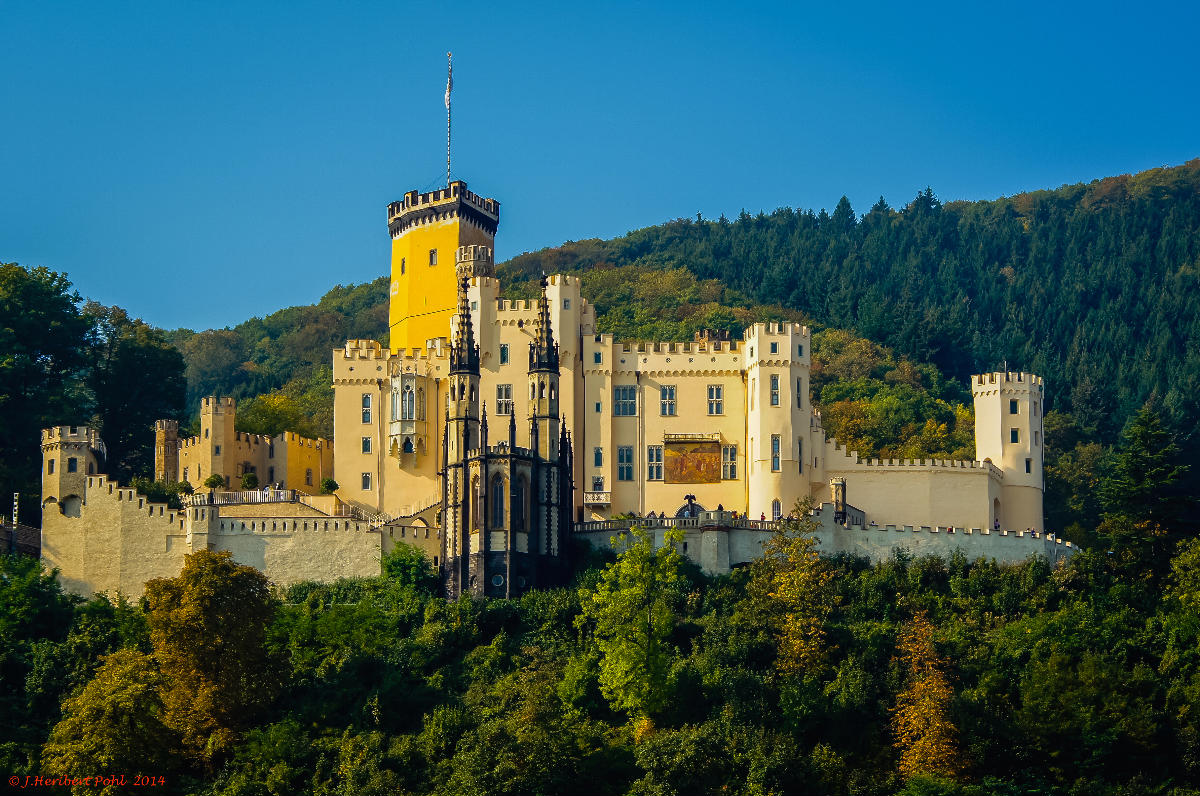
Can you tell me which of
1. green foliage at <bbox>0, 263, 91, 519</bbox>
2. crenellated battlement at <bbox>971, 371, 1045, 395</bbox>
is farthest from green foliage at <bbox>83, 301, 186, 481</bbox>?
crenellated battlement at <bbox>971, 371, 1045, 395</bbox>

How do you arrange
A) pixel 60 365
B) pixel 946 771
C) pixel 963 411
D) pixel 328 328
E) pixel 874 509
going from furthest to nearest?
pixel 328 328
pixel 963 411
pixel 60 365
pixel 874 509
pixel 946 771

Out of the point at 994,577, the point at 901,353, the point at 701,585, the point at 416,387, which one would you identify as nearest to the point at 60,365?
the point at 416,387

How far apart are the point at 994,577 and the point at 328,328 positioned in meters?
74.3

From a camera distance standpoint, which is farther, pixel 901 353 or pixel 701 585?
pixel 901 353

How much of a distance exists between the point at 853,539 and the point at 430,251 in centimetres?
2259

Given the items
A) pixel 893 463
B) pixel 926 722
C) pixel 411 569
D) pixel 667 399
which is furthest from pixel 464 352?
pixel 926 722

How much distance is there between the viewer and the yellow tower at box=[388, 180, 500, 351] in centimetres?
7962

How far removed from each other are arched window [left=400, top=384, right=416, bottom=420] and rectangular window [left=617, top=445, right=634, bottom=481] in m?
7.89

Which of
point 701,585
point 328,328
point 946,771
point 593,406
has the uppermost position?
point 328,328

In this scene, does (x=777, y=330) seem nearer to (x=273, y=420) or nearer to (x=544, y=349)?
(x=544, y=349)

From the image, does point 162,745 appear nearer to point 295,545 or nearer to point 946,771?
point 295,545

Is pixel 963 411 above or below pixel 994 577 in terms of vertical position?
above

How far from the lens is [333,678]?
6244 cm

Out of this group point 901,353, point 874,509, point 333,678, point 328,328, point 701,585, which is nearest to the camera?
point 333,678
